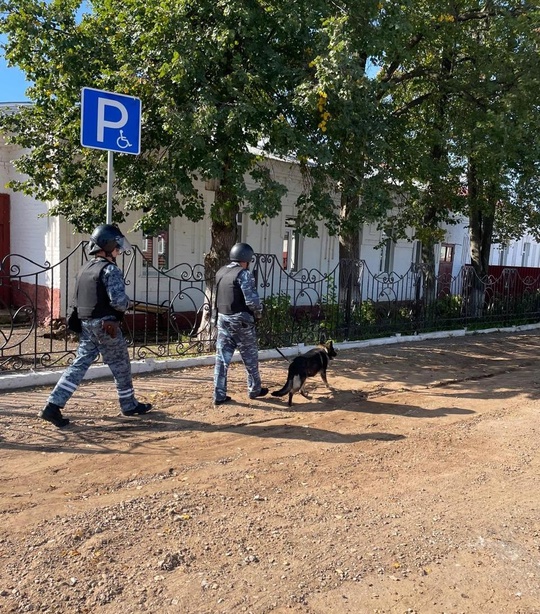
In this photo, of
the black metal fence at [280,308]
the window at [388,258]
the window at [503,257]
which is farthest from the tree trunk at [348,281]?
the window at [503,257]

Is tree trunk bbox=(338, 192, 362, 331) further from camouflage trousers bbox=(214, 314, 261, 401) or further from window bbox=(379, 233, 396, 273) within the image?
window bbox=(379, 233, 396, 273)

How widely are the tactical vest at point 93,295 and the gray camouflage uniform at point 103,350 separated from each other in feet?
0.15

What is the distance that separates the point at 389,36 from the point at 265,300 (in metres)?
4.70

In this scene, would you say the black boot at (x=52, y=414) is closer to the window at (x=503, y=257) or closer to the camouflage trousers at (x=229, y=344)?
the camouflage trousers at (x=229, y=344)

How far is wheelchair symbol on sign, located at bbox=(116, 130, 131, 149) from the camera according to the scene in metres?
6.19

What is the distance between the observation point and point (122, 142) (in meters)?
6.22

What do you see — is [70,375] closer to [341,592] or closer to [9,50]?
[341,592]

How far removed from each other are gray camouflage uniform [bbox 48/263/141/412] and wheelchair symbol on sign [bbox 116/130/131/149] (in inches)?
70.4

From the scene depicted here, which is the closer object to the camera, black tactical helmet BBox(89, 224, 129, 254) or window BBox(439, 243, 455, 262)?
black tactical helmet BBox(89, 224, 129, 254)

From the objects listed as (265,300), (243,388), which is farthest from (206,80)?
(243,388)

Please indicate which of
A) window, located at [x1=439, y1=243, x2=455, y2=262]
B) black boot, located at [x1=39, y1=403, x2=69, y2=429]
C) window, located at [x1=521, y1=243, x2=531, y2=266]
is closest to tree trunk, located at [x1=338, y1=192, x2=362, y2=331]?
black boot, located at [x1=39, y1=403, x2=69, y2=429]

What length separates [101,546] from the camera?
3.16m

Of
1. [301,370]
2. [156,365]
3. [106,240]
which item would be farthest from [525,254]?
[106,240]

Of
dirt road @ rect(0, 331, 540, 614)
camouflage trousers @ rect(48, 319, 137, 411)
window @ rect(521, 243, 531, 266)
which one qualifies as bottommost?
dirt road @ rect(0, 331, 540, 614)
